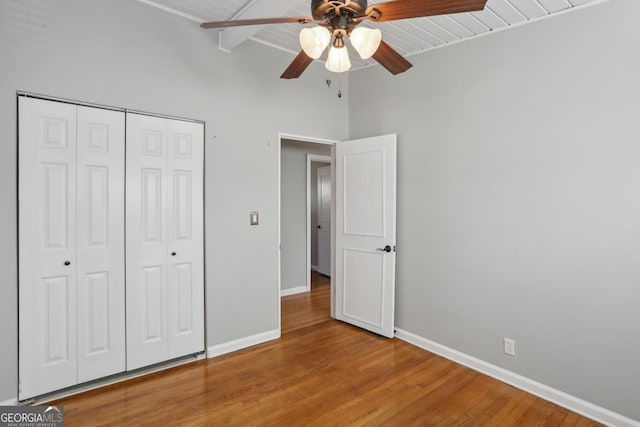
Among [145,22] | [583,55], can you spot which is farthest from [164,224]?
[583,55]

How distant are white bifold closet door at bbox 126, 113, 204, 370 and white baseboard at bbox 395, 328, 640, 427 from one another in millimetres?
2144

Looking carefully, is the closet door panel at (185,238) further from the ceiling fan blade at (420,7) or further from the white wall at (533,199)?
the white wall at (533,199)

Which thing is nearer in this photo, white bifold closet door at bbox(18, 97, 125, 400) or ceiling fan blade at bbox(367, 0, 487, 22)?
ceiling fan blade at bbox(367, 0, 487, 22)

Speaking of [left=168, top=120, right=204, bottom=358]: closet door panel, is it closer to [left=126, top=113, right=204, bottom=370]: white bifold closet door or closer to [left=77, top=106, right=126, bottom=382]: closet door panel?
[left=126, top=113, right=204, bottom=370]: white bifold closet door

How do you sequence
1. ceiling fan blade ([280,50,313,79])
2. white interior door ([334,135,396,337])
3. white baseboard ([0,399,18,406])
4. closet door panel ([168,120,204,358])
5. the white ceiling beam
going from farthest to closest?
1. white interior door ([334,135,396,337])
2. closet door panel ([168,120,204,358])
3. the white ceiling beam
4. white baseboard ([0,399,18,406])
5. ceiling fan blade ([280,50,313,79])

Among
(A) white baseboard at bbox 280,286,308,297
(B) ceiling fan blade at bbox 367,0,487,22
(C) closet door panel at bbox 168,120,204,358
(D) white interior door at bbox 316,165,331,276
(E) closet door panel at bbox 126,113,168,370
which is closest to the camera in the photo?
(B) ceiling fan blade at bbox 367,0,487,22

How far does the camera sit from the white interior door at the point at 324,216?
6168 mm

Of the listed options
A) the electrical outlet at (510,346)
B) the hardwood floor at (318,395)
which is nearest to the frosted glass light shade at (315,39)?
the hardwood floor at (318,395)

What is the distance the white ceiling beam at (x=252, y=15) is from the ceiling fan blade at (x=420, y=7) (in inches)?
33.7

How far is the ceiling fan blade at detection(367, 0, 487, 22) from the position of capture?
141 cm

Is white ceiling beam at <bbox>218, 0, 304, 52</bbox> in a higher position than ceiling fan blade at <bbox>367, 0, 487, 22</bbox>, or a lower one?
higher

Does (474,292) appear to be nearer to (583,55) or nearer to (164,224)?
(583,55)

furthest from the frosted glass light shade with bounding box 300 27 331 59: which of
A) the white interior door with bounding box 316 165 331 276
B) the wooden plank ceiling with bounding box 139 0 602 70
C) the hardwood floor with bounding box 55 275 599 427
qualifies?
the white interior door with bounding box 316 165 331 276

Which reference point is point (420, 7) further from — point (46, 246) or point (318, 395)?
point (46, 246)
